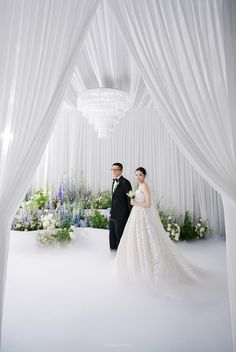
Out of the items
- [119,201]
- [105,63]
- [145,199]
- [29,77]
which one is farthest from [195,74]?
[119,201]

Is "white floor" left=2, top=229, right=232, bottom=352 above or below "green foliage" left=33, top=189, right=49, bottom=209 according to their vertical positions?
below

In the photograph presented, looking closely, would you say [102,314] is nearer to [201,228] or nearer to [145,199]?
[145,199]

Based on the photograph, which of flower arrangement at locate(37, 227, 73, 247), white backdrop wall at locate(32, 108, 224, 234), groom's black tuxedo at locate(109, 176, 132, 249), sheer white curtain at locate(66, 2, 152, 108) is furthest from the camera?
white backdrop wall at locate(32, 108, 224, 234)

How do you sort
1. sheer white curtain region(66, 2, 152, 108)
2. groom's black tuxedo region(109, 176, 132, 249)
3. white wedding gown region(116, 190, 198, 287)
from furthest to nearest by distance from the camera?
groom's black tuxedo region(109, 176, 132, 249) → white wedding gown region(116, 190, 198, 287) → sheer white curtain region(66, 2, 152, 108)

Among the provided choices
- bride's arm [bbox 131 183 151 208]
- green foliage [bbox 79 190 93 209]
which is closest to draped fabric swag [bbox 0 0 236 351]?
bride's arm [bbox 131 183 151 208]

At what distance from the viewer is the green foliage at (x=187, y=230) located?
449 centimetres

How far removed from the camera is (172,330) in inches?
70.6

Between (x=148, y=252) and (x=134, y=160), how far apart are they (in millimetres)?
2829

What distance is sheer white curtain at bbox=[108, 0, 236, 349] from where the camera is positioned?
4.93 feet

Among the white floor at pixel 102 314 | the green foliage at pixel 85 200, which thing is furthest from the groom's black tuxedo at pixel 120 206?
the green foliage at pixel 85 200

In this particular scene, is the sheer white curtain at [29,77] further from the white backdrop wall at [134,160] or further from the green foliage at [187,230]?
the green foliage at [187,230]

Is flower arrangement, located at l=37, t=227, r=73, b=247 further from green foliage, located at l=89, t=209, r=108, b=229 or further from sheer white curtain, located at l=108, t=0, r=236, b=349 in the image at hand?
sheer white curtain, located at l=108, t=0, r=236, b=349

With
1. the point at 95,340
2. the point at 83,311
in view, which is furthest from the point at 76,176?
the point at 95,340

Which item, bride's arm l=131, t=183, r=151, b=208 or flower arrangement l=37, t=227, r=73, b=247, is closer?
bride's arm l=131, t=183, r=151, b=208
